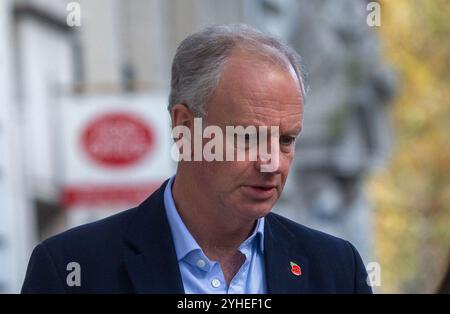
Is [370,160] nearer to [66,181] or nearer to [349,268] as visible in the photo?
[66,181]

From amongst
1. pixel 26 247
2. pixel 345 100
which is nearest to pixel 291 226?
pixel 26 247

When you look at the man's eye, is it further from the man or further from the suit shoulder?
the suit shoulder

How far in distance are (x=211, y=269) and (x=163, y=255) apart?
91mm

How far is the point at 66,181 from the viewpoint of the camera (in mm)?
11344

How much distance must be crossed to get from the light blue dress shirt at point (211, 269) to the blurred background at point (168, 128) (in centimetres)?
33

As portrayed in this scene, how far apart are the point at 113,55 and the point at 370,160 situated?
8669mm

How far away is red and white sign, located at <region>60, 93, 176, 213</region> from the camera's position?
10.6 m

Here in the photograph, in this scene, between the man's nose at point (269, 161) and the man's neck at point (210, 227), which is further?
the man's neck at point (210, 227)

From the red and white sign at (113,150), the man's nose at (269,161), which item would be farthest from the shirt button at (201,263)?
the red and white sign at (113,150)

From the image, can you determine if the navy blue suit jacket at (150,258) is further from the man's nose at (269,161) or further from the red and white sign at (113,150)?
the red and white sign at (113,150)

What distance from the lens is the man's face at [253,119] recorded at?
7.80ft

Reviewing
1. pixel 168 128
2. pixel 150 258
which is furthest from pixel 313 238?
pixel 168 128

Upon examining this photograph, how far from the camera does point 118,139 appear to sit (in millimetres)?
11102

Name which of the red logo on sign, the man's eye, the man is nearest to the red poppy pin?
the man
